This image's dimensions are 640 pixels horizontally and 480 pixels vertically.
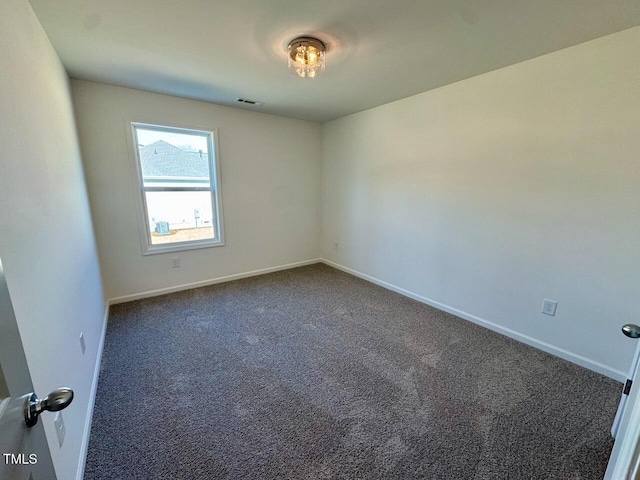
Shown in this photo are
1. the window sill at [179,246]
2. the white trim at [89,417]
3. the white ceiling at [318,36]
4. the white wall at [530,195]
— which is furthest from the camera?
the window sill at [179,246]

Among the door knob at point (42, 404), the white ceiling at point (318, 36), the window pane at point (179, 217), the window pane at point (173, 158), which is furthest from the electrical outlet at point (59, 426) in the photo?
the window pane at point (173, 158)

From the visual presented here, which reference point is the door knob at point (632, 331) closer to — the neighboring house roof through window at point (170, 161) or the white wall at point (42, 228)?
the white wall at point (42, 228)

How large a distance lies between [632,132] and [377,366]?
233 centimetres

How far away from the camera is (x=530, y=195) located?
2256 millimetres

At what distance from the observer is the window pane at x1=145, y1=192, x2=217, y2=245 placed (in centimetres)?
327

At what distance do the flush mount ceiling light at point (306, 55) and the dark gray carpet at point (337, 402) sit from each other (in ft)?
7.22

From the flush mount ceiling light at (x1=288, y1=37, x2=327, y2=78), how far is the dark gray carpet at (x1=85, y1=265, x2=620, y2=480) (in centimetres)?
220

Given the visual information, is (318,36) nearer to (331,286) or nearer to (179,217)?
(179,217)

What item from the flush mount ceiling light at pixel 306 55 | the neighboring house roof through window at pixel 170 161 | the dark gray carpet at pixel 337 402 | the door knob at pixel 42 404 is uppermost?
the flush mount ceiling light at pixel 306 55

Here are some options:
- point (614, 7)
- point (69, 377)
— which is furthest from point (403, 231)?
point (69, 377)

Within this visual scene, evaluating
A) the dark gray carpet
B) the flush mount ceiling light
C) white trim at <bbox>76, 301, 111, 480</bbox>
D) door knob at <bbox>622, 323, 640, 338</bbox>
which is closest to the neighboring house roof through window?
the dark gray carpet

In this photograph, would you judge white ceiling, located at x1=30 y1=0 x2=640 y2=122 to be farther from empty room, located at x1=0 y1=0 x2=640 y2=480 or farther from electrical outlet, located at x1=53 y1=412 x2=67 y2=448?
electrical outlet, located at x1=53 y1=412 x2=67 y2=448

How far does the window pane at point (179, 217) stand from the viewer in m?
3.27

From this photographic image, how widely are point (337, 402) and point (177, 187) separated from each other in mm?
2967
